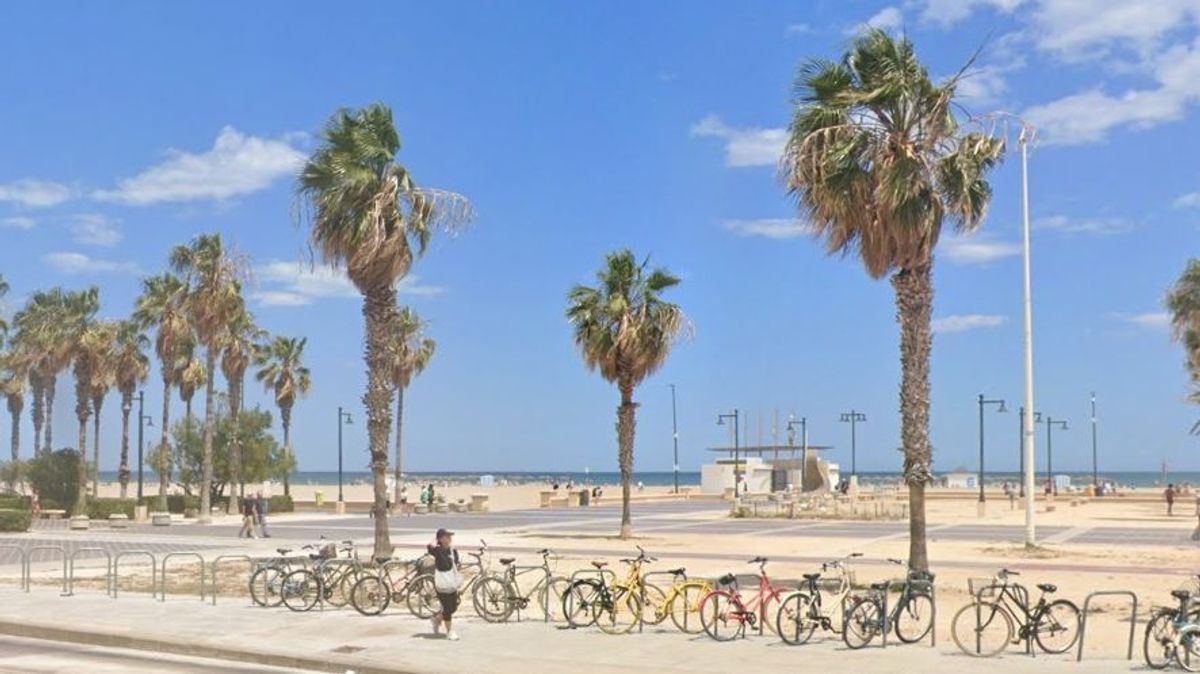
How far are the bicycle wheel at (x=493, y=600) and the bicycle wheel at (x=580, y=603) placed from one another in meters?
0.92

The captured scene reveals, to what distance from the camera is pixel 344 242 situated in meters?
25.1

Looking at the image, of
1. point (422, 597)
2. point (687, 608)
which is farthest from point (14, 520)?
point (687, 608)

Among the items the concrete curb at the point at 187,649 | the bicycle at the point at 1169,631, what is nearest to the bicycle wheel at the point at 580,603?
the concrete curb at the point at 187,649

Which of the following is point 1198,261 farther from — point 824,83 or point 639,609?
point 639,609

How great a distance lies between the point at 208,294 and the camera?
49.7 meters

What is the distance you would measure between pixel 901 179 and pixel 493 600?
945cm

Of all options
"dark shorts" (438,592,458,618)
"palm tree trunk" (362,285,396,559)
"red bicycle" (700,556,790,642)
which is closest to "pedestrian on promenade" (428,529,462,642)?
"dark shorts" (438,592,458,618)

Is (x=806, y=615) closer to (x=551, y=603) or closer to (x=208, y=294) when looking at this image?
(x=551, y=603)

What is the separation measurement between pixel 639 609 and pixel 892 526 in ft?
101

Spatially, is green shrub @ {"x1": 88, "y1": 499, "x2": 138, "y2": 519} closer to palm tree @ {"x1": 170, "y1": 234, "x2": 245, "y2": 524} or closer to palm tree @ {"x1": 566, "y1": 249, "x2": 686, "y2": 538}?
palm tree @ {"x1": 170, "y1": 234, "x2": 245, "y2": 524}

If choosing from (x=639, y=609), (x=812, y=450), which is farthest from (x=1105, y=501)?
(x=639, y=609)

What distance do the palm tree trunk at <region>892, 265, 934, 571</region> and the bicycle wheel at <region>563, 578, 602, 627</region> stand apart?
6.40 meters

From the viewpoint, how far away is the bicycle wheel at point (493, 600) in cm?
1728

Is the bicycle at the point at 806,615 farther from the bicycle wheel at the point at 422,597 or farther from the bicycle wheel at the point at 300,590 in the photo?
the bicycle wheel at the point at 300,590
